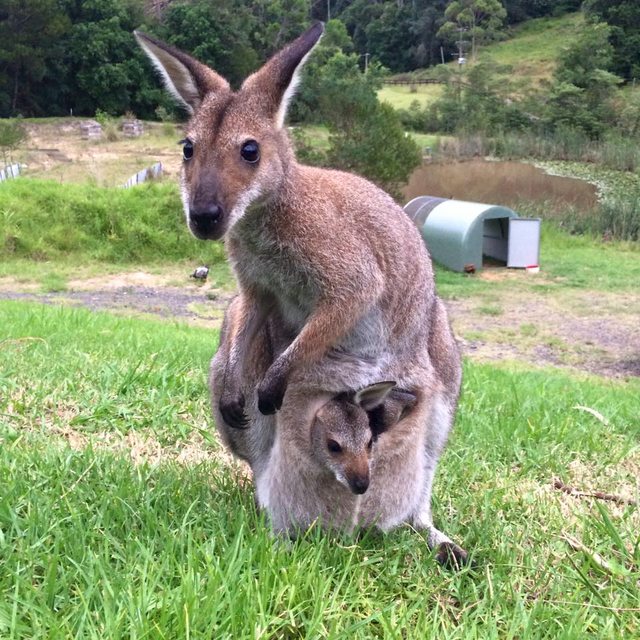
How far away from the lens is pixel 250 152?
6.65 feet

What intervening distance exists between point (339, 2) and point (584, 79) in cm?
3881

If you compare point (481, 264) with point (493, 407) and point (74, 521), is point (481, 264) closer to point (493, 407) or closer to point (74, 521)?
point (493, 407)

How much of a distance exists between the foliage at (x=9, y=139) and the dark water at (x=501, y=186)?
40.3 ft

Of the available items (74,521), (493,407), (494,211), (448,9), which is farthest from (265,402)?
(448,9)

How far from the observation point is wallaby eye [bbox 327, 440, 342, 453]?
6.17 feet

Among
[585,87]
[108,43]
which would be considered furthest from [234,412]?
[585,87]

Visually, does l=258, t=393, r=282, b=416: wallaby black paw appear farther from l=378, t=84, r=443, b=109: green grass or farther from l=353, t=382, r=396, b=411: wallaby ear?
l=378, t=84, r=443, b=109: green grass

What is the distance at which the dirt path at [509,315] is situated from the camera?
9.45 m

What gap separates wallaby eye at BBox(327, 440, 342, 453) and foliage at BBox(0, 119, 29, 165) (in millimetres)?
22258

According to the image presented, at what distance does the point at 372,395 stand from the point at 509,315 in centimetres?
1009

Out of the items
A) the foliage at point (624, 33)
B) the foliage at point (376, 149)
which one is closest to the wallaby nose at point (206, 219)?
the foliage at point (376, 149)

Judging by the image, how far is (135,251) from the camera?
13969mm

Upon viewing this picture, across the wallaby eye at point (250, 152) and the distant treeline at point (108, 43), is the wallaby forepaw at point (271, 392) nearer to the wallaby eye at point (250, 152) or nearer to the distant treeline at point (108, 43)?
the wallaby eye at point (250, 152)

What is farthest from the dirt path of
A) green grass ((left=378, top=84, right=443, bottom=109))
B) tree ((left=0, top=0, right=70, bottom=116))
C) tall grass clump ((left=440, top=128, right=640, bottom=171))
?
green grass ((left=378, top=84, right=443, bottom=109))
